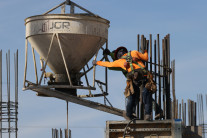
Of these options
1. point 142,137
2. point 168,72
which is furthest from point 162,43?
point 142,137

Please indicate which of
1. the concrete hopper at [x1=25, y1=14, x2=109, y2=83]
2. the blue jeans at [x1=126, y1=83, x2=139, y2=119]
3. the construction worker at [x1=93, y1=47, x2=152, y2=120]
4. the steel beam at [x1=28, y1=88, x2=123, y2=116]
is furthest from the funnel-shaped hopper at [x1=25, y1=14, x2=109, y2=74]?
the blue jeans at [x1=126, y1=83, x2=139, y2=119]

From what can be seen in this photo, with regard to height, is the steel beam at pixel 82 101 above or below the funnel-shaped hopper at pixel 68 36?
below

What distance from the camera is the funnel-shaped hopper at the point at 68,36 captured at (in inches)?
1121

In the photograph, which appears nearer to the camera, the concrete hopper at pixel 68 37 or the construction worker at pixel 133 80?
the construction worker at pixel 133 80

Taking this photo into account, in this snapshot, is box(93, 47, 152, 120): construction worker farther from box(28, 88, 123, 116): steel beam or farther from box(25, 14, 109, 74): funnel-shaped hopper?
box(28, 88, 123, 116): steel beam

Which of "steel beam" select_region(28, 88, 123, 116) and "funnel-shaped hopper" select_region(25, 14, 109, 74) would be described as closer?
"funnel-shaped hopper" select_region(25, 14, 109, 74)

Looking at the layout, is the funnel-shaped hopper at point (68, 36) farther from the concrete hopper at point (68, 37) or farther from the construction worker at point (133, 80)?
the construction worker at point (133, 80)

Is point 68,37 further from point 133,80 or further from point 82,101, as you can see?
point 133,80

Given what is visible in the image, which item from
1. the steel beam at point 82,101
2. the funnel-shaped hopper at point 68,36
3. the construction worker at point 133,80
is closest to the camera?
the construction worker at point 133,80

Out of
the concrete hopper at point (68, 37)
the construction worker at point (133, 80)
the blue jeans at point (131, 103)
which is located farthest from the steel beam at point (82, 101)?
the blue jeans at point (131, 103)

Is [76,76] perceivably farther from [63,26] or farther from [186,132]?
[186,132]

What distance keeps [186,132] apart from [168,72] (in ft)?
12.5

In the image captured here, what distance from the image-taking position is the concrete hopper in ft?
93.5

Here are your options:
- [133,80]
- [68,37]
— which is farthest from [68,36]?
[133,80]
